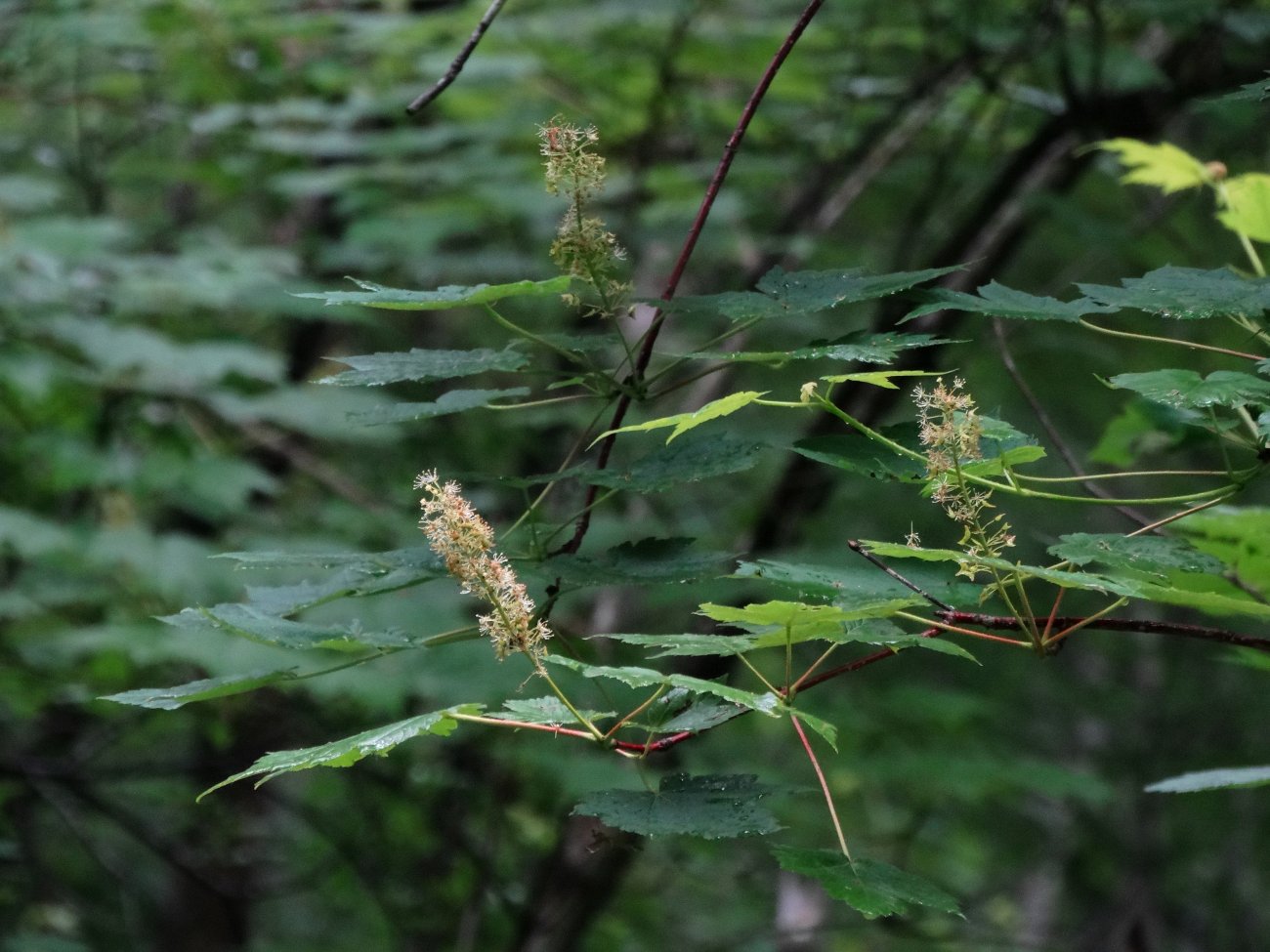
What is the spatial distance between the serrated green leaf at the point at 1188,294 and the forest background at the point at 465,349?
0.67 meters

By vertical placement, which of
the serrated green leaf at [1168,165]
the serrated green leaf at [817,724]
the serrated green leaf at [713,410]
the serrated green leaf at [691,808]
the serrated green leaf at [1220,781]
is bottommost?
the serrated green leaf at [1220,781]

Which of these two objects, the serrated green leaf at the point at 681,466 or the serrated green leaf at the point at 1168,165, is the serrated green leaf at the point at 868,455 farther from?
the serrated green leaf at the point at 1168,165

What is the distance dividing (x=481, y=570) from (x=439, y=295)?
32cm

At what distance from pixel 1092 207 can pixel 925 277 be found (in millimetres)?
3890

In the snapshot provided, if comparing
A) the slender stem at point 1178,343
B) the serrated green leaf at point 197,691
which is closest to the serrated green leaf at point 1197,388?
the slender stem at point 1178,343

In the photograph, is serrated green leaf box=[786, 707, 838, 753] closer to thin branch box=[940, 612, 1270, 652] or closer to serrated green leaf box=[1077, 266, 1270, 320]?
thin branch box=[940, 612, 1270, 652]

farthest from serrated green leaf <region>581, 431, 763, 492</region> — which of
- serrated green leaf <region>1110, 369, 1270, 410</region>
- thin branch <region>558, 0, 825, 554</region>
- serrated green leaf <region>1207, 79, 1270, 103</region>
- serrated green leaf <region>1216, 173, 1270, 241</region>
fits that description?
serrated green leaf <region>1216, 173, 1270, 241</region>

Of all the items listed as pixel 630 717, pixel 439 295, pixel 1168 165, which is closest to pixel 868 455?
pixel 630 717

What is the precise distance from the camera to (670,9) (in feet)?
11.7

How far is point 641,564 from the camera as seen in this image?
1.34 metres

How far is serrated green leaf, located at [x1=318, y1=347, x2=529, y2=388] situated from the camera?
1.36 m

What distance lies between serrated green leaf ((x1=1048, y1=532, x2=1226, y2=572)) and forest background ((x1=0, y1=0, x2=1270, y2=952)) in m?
0.79

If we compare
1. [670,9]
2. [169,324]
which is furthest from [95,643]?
[670,9]

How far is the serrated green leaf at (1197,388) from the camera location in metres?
1.20
